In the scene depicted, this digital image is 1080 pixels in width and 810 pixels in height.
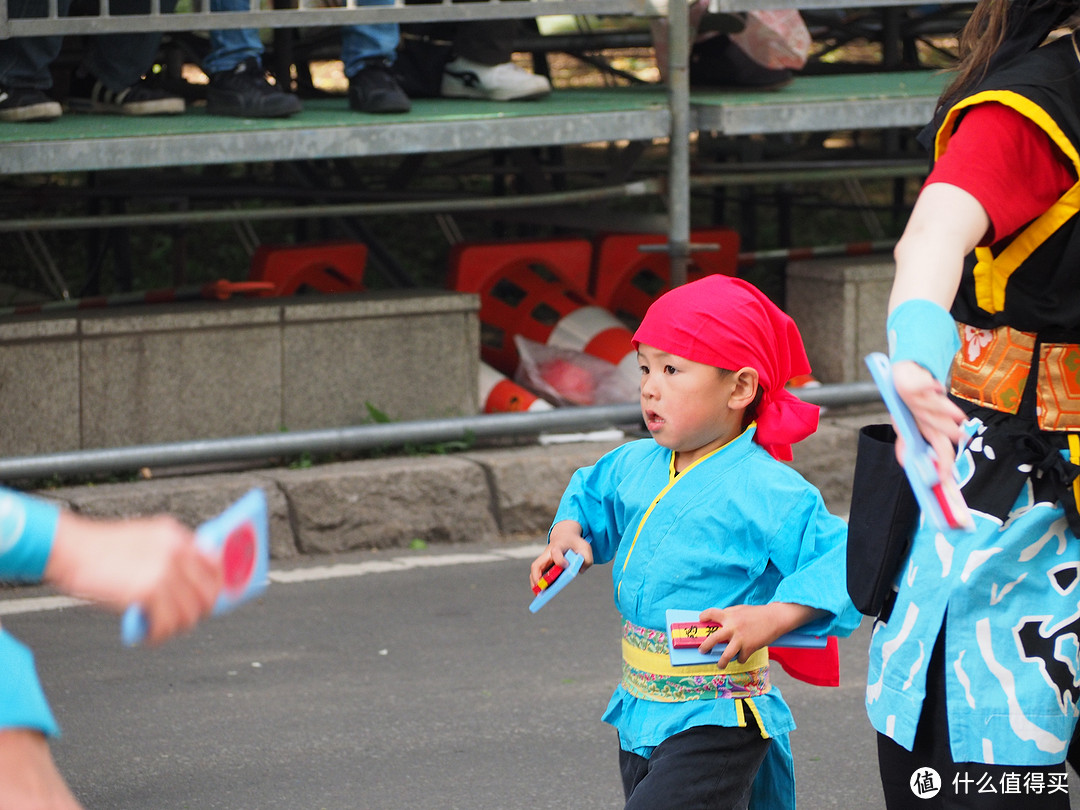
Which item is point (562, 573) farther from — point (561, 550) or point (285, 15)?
point (285, 15)

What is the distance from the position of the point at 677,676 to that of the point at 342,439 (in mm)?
3127

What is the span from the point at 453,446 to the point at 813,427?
3.24 m

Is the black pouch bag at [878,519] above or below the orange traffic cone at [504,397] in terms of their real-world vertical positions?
above

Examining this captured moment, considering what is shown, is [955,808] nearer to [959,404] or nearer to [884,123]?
[959,404]

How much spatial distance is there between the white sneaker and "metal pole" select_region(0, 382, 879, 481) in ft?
4.23

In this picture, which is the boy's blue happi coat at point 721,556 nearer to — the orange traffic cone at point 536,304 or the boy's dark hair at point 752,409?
the boy's dark hair at point 752,409

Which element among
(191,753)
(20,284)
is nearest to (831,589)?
(191,753)

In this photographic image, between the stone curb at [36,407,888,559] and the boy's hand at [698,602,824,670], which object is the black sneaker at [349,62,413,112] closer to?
the stone curb at [36,407,888,559]

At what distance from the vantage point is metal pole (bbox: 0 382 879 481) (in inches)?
203

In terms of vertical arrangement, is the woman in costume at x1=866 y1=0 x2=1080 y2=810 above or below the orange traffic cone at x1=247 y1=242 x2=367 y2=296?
above

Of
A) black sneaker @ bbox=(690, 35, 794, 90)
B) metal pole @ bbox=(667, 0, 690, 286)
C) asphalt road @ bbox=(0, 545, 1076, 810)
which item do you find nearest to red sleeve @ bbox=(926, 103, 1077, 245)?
asphalt road @ bbox=(0, 545, 1076, 810)

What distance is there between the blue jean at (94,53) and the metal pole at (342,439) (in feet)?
4.29

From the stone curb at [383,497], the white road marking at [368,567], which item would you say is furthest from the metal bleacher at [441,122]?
the white road marking at [368,567]

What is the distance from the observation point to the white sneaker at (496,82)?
20.3 feet
